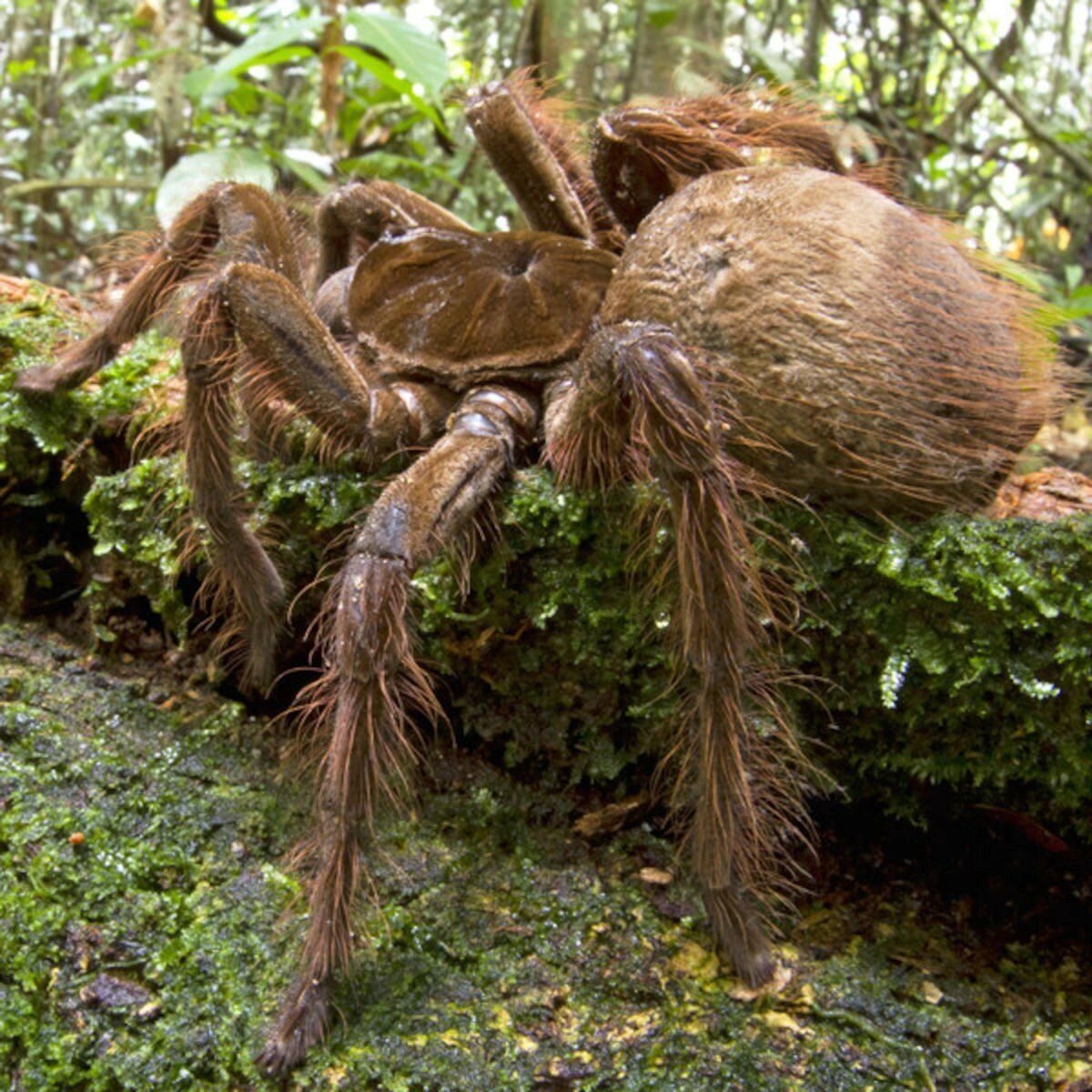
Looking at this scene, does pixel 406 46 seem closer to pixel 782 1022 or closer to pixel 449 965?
pixel 449 965

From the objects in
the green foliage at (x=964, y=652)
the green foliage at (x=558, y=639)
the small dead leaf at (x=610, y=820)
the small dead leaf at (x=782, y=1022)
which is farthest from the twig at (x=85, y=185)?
the small dead leaf at (x=782, y=1022)

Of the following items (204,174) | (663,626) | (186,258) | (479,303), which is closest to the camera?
(663,626)

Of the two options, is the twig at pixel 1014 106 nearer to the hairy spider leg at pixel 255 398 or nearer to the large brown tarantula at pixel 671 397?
the large brown tarantula at pixel 671 397

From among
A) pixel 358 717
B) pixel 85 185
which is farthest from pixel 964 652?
pixel 85 185

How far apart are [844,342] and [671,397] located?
14.9 inches

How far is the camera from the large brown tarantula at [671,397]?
190cm

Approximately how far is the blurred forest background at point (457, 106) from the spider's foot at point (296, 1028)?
301 centimetres

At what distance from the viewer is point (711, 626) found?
6.24ft

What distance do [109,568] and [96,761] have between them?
2.23 feet

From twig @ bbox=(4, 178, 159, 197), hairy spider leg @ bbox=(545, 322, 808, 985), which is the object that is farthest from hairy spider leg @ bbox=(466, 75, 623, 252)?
twig @ bbox=(4, 178, 159, 197)

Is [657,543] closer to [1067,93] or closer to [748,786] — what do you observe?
[748,786]

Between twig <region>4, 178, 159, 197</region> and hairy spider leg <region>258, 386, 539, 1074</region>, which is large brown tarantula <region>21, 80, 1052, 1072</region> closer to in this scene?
hairy spider leg <region>258, 386, 539, 1074</region>

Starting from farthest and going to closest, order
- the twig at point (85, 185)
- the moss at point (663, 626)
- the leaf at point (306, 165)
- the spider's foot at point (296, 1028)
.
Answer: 1. the twig at point (85, 185)
2. the leaf at point (306, 165)
3. the moss at point (663, 626)
4. the spider's foot at point (296, 1028)

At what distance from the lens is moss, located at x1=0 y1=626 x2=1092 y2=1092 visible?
71.2 inches
